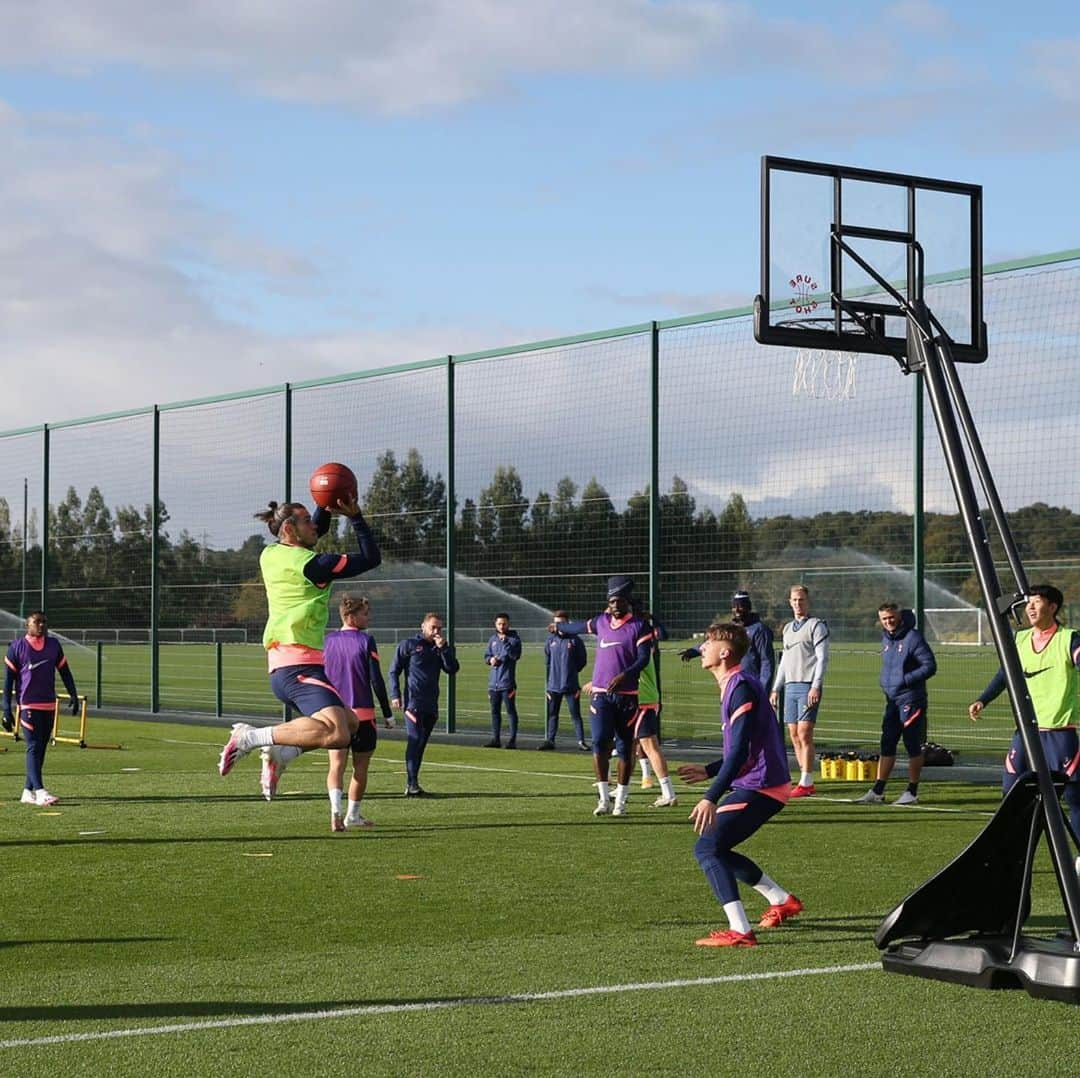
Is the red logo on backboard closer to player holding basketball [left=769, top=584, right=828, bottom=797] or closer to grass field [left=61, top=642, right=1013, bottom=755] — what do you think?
player holding basketball [left=769, top=584, right=828, bottom=797]

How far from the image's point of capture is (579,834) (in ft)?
46.1

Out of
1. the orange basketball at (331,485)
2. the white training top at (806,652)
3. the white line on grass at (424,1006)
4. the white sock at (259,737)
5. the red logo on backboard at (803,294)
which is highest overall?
the red logo on backboard at (803,294)

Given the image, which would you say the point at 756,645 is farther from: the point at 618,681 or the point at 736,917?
the point at 736,917

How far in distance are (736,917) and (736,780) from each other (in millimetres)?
708

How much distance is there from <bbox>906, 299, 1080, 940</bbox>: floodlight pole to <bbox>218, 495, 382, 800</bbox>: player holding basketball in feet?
13.7

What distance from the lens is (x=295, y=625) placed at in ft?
38.3

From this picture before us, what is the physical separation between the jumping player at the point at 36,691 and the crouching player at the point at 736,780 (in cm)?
906

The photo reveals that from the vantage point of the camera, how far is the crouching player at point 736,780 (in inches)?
352

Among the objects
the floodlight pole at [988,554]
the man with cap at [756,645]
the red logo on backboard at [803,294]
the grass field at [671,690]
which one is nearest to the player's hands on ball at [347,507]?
the red logo on backboard at [803,294]

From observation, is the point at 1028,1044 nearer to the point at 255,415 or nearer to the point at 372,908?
the point at 372,908

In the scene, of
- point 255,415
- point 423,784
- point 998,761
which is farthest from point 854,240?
point 255,415

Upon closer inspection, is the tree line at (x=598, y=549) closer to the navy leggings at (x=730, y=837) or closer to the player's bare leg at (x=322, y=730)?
the player's bare leg at (x=322, y=730)

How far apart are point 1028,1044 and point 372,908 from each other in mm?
4511

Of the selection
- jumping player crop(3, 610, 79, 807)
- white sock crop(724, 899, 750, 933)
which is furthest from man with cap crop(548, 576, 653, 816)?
white sock crop(724, 899, 750, 933)
